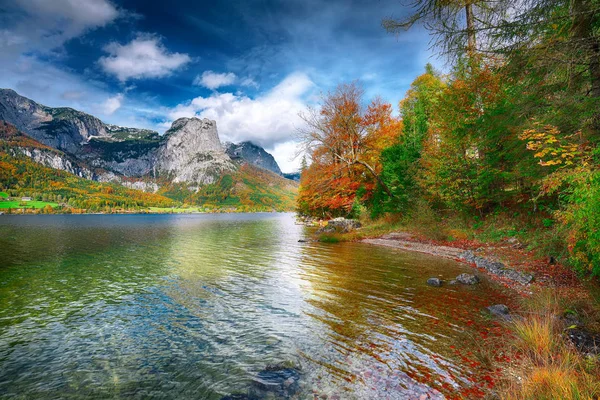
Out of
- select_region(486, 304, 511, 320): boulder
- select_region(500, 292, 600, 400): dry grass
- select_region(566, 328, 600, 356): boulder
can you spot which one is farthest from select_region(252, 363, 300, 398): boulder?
select_region(486, 304, 511, 320): boulder

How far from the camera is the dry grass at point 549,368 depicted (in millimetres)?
3809

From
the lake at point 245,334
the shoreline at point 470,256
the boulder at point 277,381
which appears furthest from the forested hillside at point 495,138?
the boulder at point 277,381

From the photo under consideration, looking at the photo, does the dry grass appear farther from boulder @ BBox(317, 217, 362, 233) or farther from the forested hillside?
boulder @ BBox(317, 217, 362, 233)

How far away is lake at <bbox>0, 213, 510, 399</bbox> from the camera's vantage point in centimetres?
555

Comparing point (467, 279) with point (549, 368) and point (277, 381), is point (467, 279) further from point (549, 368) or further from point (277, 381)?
point (277, 381)

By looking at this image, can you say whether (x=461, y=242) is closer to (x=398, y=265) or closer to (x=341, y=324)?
(x=398, y=265)

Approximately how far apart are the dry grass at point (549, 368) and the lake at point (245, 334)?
91cm

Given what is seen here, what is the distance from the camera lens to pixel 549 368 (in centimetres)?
455

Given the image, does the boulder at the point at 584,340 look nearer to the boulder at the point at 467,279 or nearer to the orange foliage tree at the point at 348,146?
the boulder at the point at 467,279

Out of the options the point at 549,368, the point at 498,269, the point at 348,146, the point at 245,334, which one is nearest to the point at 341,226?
the point at 348,146

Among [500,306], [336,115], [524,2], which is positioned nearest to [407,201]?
[336,115]

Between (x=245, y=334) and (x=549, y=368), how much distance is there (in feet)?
22.8

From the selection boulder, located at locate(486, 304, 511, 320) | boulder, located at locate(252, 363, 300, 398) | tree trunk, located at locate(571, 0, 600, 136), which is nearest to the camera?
boulder, located at locate(252, 363, 300, 398)

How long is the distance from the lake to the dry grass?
909 mm
